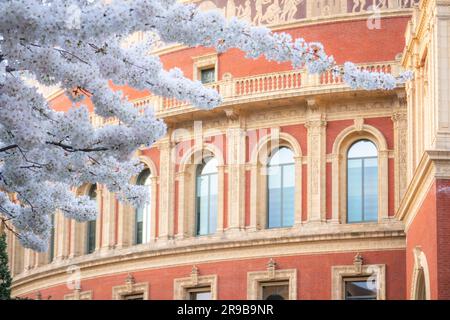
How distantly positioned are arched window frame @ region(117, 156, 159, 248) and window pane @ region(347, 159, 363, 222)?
23.2ft

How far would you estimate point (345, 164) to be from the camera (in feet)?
134

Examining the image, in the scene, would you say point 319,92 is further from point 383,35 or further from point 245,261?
point 245,261

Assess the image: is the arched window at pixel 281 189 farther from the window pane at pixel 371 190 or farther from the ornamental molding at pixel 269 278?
the window pane at pixel 371 190

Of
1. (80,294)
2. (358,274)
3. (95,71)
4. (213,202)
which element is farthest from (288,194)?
(95,71)

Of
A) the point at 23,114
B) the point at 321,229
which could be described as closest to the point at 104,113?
the point at 23,114

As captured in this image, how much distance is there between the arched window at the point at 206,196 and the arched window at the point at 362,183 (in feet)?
15.7

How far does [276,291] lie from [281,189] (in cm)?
324

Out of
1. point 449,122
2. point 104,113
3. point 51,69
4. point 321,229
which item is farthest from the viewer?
point 321,229

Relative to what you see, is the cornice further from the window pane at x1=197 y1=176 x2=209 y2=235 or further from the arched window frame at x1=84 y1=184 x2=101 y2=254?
the window pane at x1=197 y1=176 x2=209 y2=235

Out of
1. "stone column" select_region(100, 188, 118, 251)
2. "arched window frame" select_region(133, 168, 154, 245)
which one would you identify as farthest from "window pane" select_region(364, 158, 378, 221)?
"stone column" select_region(100, 188, 118, 251)

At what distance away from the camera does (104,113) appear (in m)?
14.7

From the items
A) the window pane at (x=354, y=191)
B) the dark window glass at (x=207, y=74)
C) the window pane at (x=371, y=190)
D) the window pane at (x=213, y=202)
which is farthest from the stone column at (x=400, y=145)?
the dark window glass at (x=207, y=74)

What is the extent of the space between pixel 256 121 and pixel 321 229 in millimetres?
4330

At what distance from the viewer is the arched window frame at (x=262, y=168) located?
135 ft
